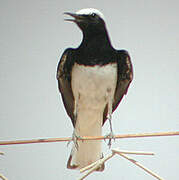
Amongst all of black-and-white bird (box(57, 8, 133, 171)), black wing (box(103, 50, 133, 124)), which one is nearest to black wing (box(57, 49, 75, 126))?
black-and-white bird (box(57, 8, 133, 171))

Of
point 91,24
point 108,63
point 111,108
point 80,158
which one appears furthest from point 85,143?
point 91,24

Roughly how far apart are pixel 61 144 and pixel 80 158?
0.50 meters

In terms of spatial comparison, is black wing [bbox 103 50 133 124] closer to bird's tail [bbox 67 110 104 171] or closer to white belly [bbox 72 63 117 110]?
white belly [bbox 72 63 117 110]

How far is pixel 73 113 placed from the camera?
2.16 meters

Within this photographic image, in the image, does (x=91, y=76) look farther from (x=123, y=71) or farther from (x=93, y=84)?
(x=123, y=71)

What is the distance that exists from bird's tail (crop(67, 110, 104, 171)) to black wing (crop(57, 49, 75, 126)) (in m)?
0.07

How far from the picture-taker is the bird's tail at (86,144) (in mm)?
2053

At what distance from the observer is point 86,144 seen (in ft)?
6.87

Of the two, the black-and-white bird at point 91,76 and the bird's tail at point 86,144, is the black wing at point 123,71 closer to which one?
the black-and-white bird at point 91,76

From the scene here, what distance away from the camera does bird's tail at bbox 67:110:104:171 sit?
205cm

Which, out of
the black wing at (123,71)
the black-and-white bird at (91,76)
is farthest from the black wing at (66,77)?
the black wing at (123,71)

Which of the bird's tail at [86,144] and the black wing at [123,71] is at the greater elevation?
the black wing at [123,71]

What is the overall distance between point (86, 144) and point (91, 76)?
1.24 feet

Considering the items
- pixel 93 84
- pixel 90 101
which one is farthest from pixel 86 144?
pixel 93 84
